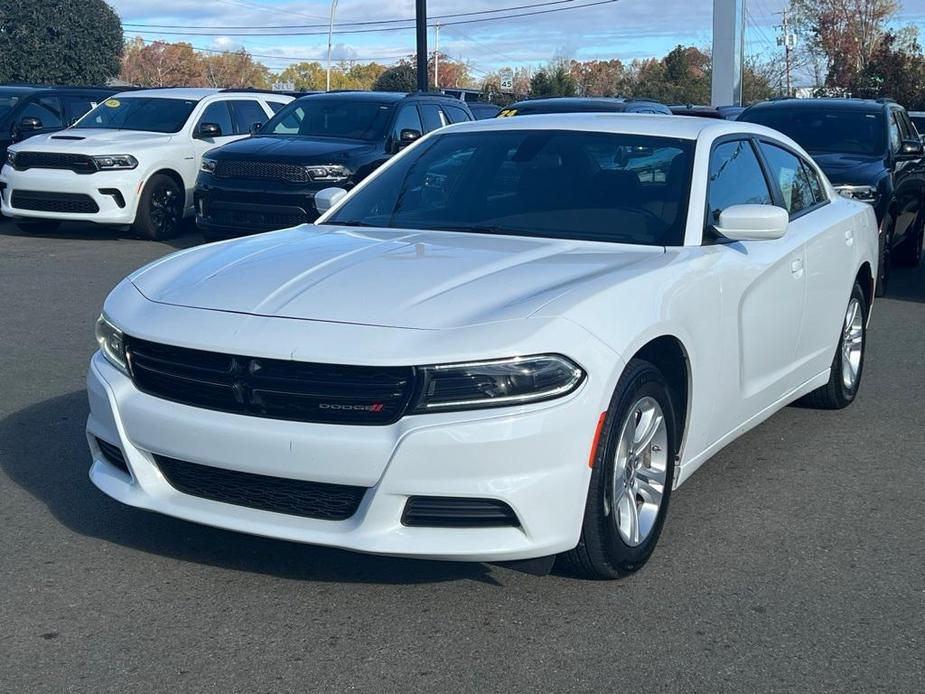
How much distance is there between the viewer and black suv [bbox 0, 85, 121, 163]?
622 inches

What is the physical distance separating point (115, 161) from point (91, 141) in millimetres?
445

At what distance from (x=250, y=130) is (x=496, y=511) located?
1319cm

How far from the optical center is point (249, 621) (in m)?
3.96

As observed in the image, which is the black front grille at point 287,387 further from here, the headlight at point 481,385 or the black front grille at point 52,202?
the black front grille at point 52,202

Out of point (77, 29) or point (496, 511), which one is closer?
point (496, 511)

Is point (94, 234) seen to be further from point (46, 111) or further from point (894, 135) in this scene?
point (894, 135)

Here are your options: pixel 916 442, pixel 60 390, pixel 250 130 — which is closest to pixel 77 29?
pixel 250 130

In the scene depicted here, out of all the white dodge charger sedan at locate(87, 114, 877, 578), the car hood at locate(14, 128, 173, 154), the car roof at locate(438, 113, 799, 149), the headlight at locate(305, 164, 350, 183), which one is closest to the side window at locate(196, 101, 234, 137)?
the car hood at locate(14, 128, 173, 154)

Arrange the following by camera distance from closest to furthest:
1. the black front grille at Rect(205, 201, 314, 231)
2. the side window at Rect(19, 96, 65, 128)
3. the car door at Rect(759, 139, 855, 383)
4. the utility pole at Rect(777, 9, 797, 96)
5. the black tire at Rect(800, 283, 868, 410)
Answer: the car door at Rect(759, 139, 855, 383) → the black tire at Rect(800, 283, 868, 410) → the black front grille at Rect(205, 201, 314, 231) → the side window at Rect(19, 96, 65, 128) → the utility pole at Rect(777, 9, 797, 96)

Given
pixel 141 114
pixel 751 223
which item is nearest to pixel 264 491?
pixel 751 223

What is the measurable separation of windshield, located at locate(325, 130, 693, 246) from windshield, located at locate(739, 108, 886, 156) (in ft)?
24.3

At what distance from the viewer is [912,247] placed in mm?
12938

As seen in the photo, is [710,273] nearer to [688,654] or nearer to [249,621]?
[688,654]

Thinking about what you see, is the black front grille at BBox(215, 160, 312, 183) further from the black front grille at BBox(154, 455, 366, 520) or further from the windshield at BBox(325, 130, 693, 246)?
the black front grille at BBox(154, 455, 366, 520)
